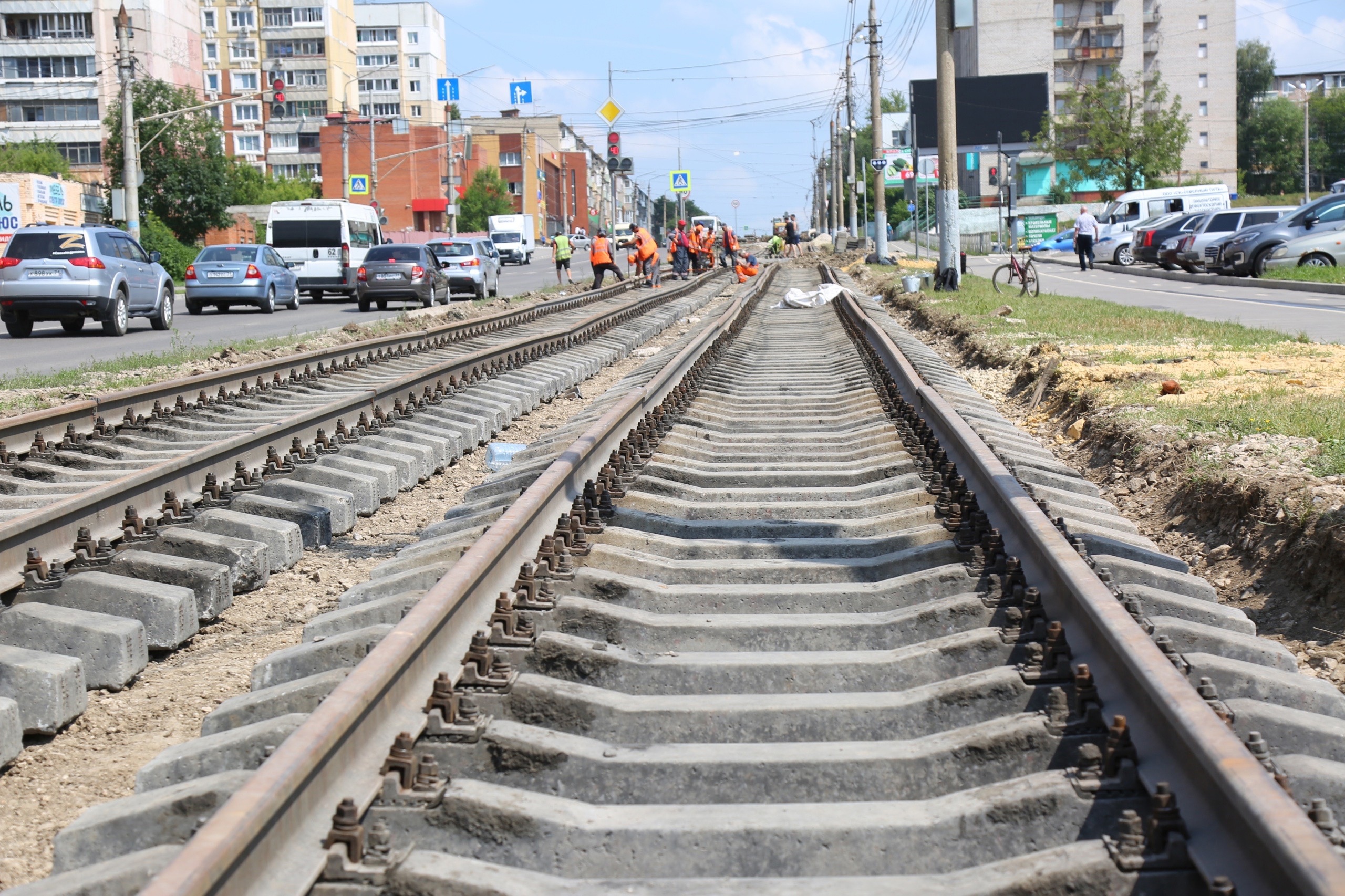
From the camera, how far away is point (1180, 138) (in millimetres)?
70250

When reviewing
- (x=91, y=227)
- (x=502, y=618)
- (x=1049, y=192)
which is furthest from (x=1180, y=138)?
(x=502, y=618)

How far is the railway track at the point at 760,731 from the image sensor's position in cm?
269

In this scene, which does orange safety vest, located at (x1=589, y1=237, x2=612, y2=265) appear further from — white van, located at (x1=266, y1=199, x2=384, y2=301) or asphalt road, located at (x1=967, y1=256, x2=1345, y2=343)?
asphalt road, located at (x1=967, y1=256, x2=1345, y2=343)

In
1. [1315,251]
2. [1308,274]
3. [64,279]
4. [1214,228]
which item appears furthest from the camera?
[1214,228]

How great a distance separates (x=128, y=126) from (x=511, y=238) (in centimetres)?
4218

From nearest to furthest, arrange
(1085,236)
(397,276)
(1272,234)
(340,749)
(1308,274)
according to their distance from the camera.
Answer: (340,749), (1308,274), (397,276), (1272,234), (1085,236)

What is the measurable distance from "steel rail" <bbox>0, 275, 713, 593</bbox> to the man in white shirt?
1102 inches

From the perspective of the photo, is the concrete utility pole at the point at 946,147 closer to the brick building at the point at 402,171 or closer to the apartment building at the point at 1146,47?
the apartment building at the point at 1146,47

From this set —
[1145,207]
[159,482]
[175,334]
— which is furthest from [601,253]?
[159,482]

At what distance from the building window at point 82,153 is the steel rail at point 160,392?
86.6 m

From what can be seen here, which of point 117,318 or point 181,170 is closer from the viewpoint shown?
point 117,318

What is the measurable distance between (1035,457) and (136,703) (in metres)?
→ 4.95

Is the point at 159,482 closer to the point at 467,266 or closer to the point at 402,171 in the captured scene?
the point at 467,266

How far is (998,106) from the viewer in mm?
96312
